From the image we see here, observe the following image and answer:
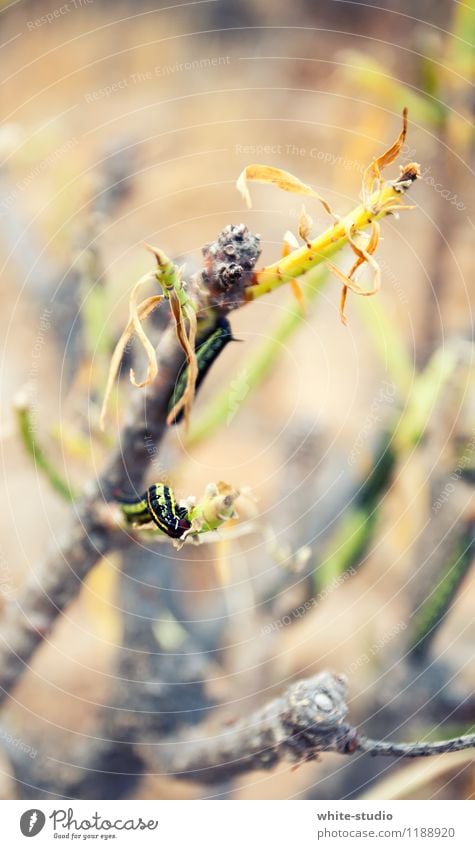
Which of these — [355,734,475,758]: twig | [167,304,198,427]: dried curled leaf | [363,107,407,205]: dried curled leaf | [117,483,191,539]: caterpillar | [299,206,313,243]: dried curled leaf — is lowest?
[355,734,475,758]: twig

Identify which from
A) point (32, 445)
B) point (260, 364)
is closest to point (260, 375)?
point (260, 364)

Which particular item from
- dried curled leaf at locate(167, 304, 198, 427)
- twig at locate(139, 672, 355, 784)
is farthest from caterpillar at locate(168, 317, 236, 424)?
twig at locate(139, 672, 355, 784)

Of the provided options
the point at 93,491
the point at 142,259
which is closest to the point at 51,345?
the point at 142,259

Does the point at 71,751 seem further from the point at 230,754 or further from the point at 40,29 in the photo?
the point at 40,29

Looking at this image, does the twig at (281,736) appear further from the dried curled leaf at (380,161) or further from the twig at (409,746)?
the dried curled leaf at (380,161)

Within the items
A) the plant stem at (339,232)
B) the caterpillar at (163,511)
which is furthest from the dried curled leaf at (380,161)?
the caterpillar at (163,511)

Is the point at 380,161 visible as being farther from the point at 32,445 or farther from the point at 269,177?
the point at 32,445

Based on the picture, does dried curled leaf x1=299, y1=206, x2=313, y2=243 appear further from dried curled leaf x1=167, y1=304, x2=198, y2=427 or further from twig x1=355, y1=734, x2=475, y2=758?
twig x1=355, y1=734, x2=475, y2=758
